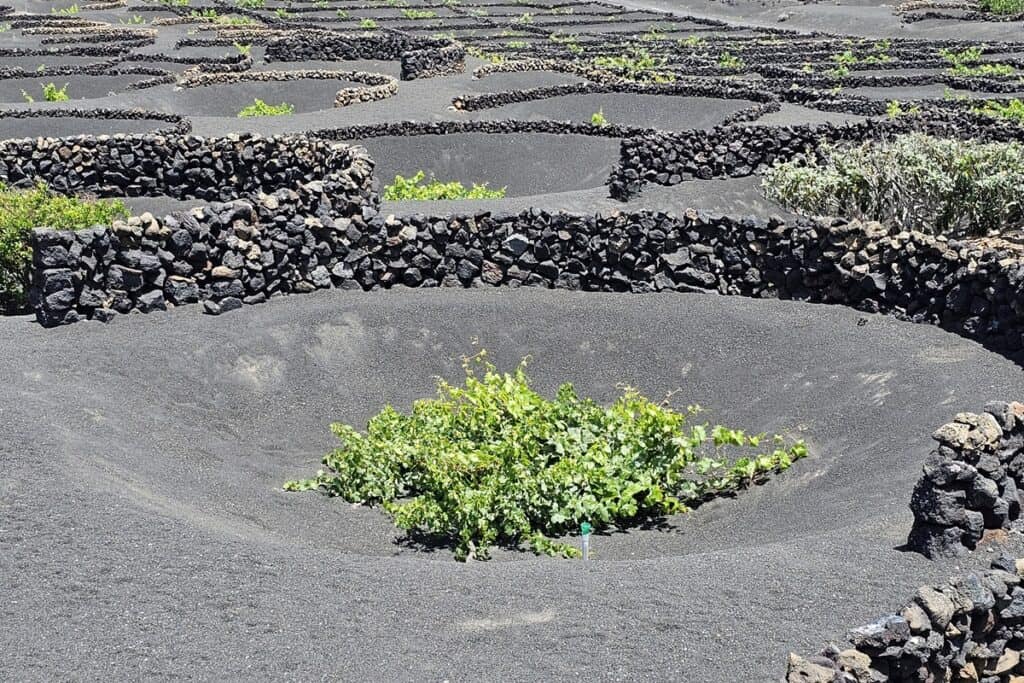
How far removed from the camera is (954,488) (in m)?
10.5

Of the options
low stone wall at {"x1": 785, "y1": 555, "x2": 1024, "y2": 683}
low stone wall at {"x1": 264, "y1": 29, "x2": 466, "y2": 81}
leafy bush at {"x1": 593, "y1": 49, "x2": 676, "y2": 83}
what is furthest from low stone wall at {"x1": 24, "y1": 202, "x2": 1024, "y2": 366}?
low stone wall at {"x1": 264, "y1": 29, "x2": 466, "y2": 81}

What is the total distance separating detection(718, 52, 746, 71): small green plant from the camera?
193ft

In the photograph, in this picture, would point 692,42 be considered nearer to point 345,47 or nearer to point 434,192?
point 345,47

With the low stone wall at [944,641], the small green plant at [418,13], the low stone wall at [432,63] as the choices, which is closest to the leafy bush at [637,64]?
the low stone wall at [432,63]

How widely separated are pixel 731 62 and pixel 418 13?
114 ft

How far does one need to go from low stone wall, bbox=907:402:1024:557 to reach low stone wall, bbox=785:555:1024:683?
106 centimetres

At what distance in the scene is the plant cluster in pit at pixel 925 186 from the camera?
23250 mm

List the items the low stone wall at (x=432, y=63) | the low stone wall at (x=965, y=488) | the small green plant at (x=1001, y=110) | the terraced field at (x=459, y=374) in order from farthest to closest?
the low stone wall at (x=432, y=63)
the small green plant at (x=1001, y=110)
the low stone wall at (x=965, y=488)
the terraced field at (x=459, y=374)

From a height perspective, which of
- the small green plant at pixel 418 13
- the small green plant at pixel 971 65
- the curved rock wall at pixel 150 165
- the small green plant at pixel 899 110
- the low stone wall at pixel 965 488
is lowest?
the small green plant at pixel 418 13

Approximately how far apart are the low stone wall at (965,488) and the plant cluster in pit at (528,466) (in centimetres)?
313

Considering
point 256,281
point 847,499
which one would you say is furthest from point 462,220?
point 847,499

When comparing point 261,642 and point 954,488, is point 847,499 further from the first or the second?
point 261,642

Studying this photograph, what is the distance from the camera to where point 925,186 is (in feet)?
76.9

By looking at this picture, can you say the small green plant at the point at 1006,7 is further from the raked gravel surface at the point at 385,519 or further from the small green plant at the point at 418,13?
the raked gravel surface at the point at 385,519
